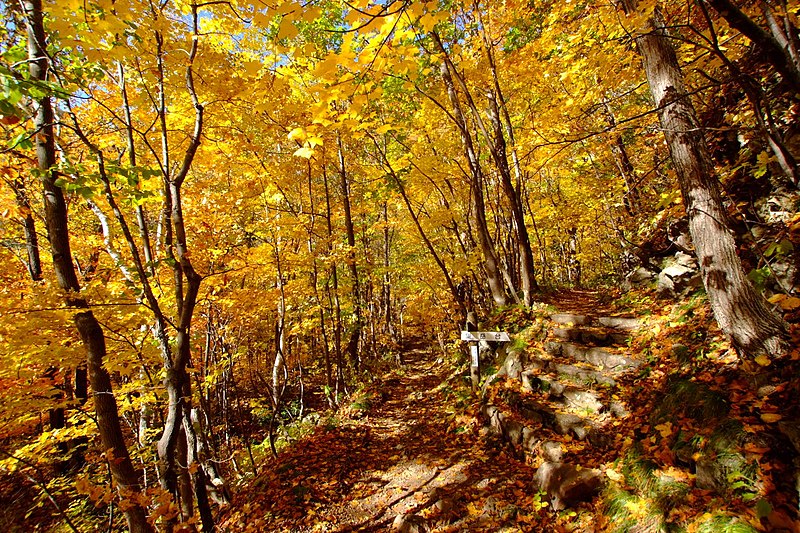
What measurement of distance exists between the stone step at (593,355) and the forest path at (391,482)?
192 cm

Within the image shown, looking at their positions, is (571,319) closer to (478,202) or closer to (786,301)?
(478,202)

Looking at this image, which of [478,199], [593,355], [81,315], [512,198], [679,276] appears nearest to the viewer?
[81,315]

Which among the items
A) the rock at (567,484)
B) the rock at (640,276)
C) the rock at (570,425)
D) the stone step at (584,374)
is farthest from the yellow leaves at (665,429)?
the rock at (640,276)

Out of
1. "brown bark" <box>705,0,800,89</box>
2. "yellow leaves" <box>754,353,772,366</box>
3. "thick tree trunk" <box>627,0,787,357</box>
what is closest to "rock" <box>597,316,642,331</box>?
"thick tree trunk" <box>627,0,787,357</box>

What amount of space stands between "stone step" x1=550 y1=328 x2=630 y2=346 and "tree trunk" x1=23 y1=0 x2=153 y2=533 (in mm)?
6043

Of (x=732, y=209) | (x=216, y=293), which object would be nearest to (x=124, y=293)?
(x=216, y=293)

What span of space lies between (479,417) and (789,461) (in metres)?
3.82

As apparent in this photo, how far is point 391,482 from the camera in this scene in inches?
197

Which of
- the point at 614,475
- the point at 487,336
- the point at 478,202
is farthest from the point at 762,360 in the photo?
the point at 478,202

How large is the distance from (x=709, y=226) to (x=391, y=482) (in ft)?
16.6

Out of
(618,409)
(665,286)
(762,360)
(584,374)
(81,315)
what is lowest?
(618,409)

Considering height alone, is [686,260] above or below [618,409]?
above

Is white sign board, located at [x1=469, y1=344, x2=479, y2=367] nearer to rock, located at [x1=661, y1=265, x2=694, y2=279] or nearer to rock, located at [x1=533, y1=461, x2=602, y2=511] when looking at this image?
rock, located at [x1=533, y1=461, x2=602, y2=511]

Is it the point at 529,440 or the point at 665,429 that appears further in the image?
the point at 529,440
